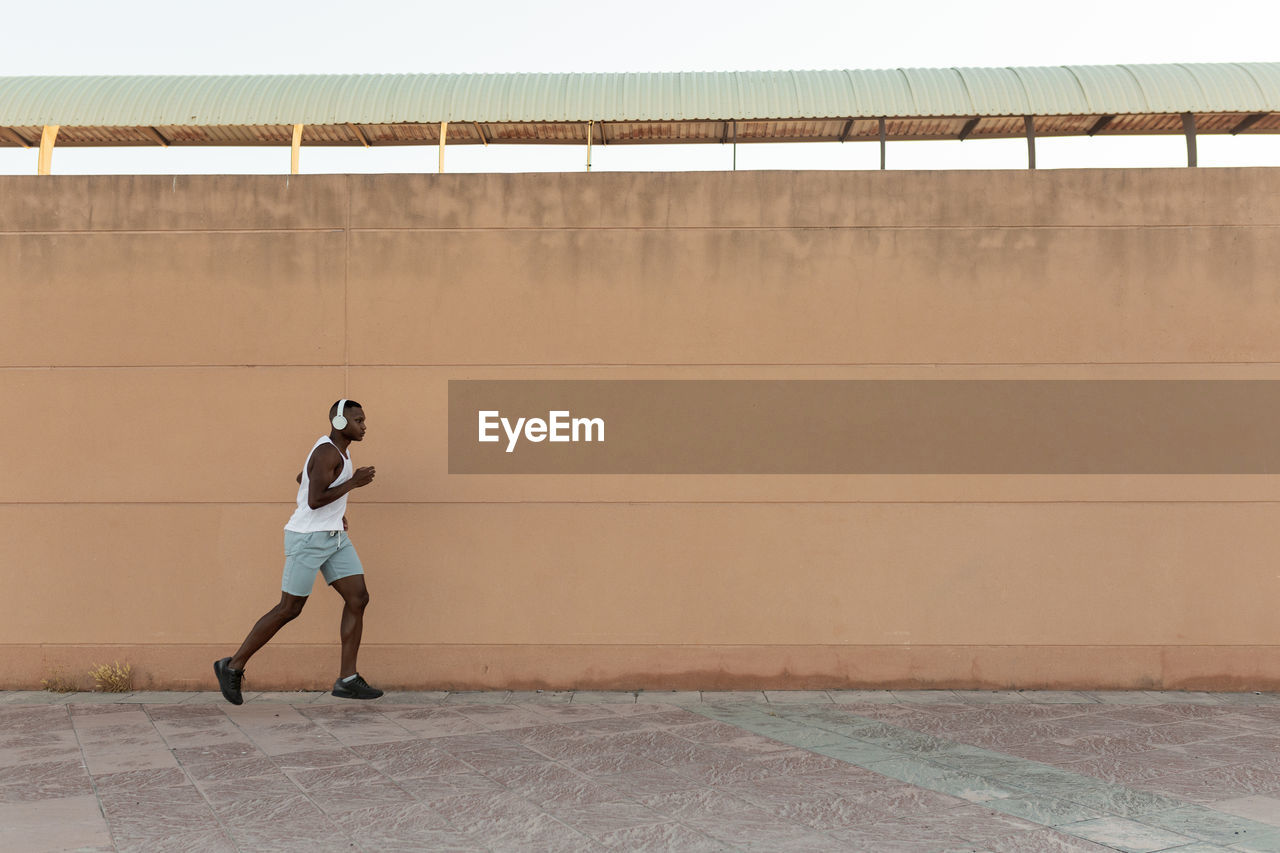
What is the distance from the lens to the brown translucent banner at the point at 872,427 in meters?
6.00

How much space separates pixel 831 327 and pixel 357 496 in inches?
115

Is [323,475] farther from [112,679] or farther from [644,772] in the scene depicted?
[644,772]

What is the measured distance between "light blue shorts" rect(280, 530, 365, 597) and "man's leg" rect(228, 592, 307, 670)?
0.06m

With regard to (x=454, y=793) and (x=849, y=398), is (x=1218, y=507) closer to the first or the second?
(x=849, y=398)

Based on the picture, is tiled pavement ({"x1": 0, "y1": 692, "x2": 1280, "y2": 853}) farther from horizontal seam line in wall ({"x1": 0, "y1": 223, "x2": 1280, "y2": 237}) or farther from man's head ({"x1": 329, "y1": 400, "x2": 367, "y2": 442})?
horizontal seam line in wall ({"x1": 0, "y1": 223, "x2": 1280, "y2": 237})

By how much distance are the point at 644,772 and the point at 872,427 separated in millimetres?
2588

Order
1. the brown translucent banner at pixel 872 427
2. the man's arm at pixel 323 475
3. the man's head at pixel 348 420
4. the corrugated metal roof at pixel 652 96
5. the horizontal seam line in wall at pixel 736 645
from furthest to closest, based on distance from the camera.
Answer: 1. the corrugated metal roof at pixel 652 96
2. the brown translucent banner at pixel 872 427
3. the horizontal seam line in wall at pixel 736 645
4. the man's head at pixel 348 420
5. the man's arm at pixel 323 475

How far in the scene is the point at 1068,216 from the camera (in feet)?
19.8

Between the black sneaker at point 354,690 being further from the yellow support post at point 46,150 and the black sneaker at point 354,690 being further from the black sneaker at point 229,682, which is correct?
the yellow support post at point 46,150

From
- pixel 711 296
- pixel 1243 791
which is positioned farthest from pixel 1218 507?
pixel 711 296

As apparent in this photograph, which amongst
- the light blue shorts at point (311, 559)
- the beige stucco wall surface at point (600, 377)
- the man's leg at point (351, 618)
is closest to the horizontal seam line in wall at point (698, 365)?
the beige stucco wall surface at point (600, 377)

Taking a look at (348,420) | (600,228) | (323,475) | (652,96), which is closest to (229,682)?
(323,475)

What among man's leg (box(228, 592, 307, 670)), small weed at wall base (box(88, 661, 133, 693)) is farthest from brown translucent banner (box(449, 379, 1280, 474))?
small weed at wall base (box(88, 661, 133, 693))

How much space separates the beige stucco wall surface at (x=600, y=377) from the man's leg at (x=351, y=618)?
430mm
